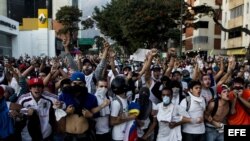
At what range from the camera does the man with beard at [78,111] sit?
5633 millimetres

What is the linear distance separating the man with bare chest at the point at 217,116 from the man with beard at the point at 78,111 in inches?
73.5

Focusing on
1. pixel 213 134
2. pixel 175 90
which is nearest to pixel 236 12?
pixel 175 90

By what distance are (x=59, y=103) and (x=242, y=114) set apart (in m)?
2.87

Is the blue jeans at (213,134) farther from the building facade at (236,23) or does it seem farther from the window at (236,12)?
the window at (236,12)

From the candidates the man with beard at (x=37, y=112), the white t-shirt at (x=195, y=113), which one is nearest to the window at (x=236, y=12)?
the white t-shirt at (x=195, y=113)

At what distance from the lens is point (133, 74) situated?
898 cm

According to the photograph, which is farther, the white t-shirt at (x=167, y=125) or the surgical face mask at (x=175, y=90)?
the surgical face mask at (x=175, y=90)

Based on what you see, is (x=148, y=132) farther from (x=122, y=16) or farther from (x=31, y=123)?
(x=122, y=16)

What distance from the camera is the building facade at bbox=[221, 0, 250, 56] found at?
44.3 metres

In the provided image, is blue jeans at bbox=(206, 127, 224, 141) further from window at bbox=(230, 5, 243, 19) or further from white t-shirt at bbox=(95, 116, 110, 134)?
window at bbox=(230, 5, 243, 19)

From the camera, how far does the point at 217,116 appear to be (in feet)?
21.9

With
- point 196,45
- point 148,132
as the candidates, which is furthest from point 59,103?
point 196,45

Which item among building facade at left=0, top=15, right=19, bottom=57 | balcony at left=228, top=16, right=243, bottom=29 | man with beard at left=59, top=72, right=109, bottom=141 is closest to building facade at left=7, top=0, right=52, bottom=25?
building facade at left=0, top=15, right=19, bottom=57

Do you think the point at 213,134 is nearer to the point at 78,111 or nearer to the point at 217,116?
the point at 217,116
